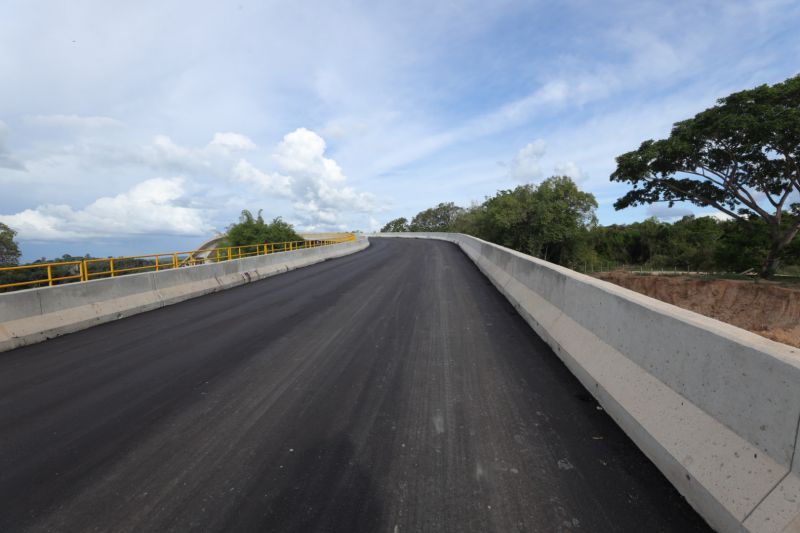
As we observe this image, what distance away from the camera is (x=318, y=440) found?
350 cm

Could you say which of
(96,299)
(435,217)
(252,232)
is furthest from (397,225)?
(96,299)

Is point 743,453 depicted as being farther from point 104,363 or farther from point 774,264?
point 774,264

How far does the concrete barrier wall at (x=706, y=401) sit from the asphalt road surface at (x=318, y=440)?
0.24 metres

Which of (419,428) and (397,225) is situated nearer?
(419,428)

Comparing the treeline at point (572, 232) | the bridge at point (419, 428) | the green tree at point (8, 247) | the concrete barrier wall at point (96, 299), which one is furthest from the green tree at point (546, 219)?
the green tree at point (8, 247)

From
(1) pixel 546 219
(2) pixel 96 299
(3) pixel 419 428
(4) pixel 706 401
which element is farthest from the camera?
(1) pixel 546 219

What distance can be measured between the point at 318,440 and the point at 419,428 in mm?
930

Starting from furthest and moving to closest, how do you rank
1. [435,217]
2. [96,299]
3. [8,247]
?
[435,217] → [8,247] → [96,299]

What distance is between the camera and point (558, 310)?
6.12 meters

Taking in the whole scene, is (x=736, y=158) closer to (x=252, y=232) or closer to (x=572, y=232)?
(x=572, y=232)

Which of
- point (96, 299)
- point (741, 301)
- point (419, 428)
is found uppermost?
point (96, 299)

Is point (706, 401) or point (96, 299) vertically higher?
point (96, 299)

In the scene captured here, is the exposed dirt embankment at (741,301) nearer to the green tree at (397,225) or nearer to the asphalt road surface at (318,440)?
the asphalt road surface at (318,440)

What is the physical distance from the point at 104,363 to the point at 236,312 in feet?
11.0
